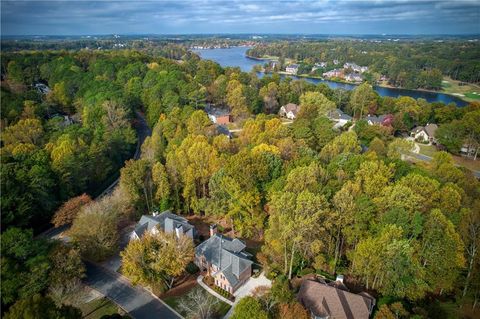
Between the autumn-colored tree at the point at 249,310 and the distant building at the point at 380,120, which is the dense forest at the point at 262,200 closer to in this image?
the autumn-colored tree at the point at 249,310

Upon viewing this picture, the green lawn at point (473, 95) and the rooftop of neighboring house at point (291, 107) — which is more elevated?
the rooftop of neighboring house at point (291, 107)

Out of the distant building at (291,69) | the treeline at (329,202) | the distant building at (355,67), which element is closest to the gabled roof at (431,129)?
the treeline at (329,202)

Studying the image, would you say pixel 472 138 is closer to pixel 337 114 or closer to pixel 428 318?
pixel 337 114

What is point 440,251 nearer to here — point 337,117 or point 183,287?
point 183,287

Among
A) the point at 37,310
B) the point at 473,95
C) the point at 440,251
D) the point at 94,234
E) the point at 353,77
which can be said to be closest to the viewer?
the point at 37,310

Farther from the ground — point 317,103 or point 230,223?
point 317,103

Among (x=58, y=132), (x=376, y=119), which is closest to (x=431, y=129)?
(x=376, y=119)

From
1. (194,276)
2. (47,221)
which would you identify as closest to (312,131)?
(194,276)
